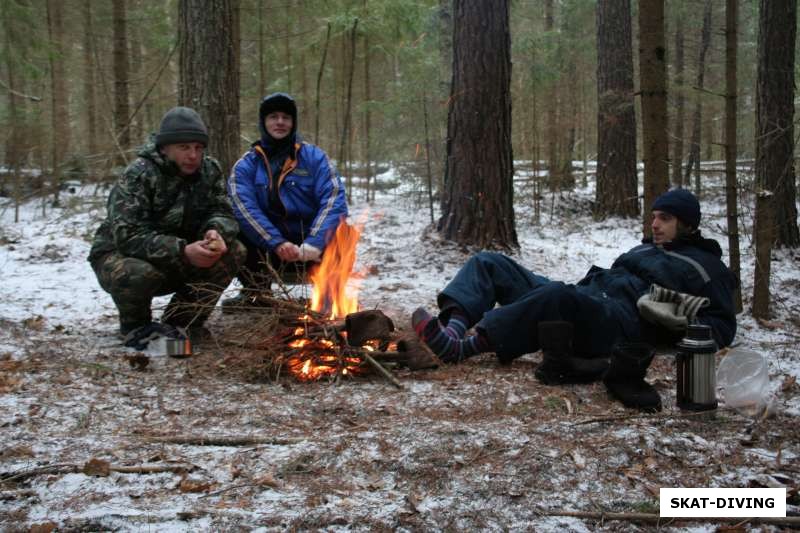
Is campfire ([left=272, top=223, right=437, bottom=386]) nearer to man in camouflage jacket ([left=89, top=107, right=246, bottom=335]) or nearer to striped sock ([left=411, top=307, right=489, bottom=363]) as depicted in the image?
striped sock ([left=411, top=307, right=489, bottom=363])

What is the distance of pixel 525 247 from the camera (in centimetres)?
817

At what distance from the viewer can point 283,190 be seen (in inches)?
197

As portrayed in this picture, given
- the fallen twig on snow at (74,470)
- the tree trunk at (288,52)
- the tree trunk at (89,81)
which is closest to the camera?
the fallen twig on snow at (74,470)

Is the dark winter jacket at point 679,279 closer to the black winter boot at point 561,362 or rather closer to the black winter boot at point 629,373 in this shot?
the black winter boot at point 561,362

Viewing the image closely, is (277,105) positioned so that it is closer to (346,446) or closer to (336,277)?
(336,277)

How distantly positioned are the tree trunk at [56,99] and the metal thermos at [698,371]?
11.5 m

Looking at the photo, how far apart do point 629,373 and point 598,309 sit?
0.56 m

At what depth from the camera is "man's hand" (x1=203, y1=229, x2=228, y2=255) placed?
164 inches

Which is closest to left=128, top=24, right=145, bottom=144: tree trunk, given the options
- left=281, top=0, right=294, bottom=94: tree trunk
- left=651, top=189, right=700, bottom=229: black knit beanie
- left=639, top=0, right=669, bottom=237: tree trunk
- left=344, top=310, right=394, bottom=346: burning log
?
left=281, top=0, right=294, bottom=94: tree trunk

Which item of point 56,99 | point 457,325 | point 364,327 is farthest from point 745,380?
point 56,99

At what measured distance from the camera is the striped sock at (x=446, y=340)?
12.7 feet

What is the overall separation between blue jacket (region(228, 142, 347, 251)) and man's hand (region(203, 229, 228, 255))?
1.79ft

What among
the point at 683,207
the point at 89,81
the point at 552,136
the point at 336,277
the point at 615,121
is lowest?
the point at 336,277

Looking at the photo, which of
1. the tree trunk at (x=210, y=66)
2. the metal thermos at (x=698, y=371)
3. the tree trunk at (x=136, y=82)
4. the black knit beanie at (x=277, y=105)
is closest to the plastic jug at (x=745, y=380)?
the metal thermos at (x=698, y=371)
